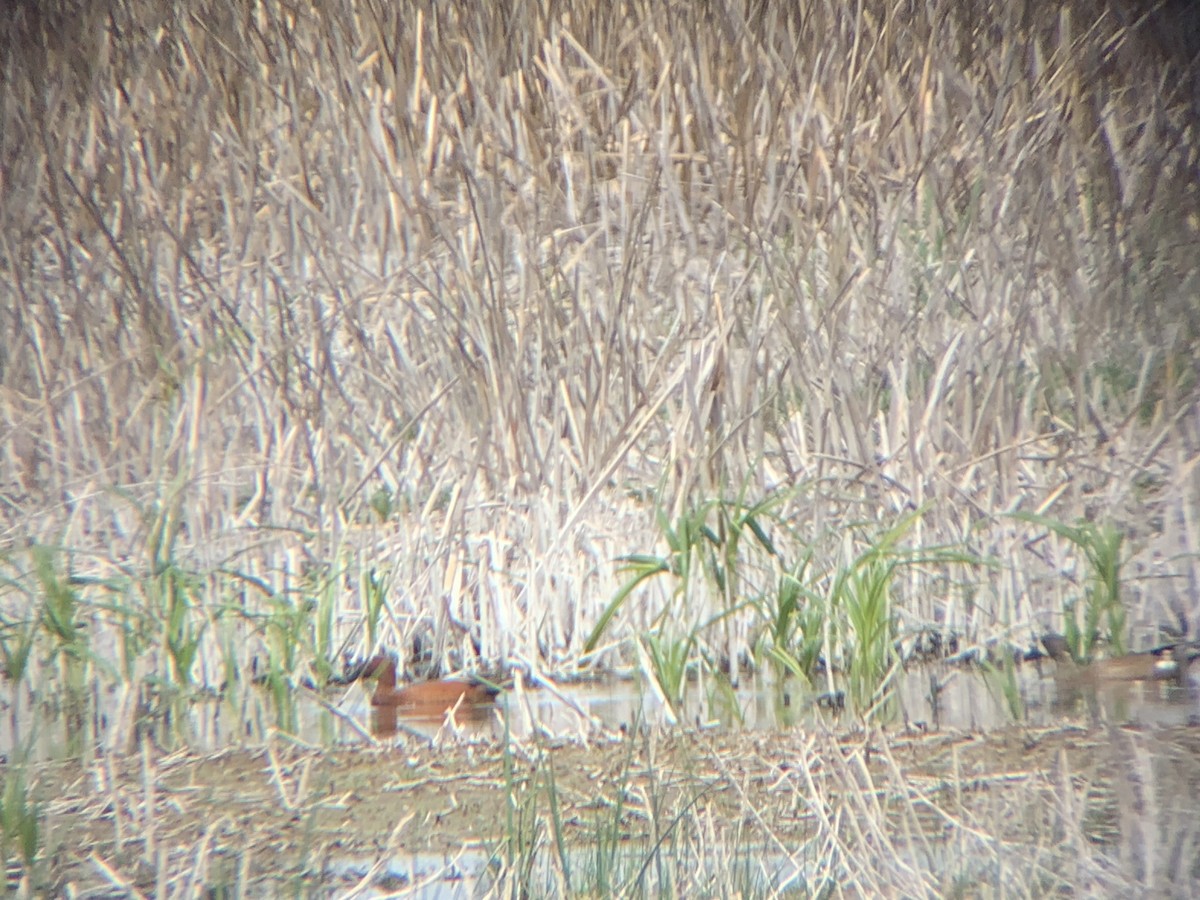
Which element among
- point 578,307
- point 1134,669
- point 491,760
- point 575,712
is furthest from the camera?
point 578,307

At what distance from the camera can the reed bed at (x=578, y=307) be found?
2.48 metres

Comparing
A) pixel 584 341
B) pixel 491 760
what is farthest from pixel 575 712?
pixel 584 341

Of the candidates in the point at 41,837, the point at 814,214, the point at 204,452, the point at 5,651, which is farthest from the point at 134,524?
the point at 814,214

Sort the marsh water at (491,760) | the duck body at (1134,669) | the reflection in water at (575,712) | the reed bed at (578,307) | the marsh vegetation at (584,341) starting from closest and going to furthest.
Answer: the marsh water at (491,760)
the reflection in water at (575,712)
the duck body at (1134,669)
the marsh vegetation at (584,341)
the reed bed at (578,307)

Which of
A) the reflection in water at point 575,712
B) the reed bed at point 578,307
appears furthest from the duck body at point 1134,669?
the reed bed at point 578,307

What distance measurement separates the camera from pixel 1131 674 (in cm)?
219

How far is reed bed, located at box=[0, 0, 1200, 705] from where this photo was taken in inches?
97.5

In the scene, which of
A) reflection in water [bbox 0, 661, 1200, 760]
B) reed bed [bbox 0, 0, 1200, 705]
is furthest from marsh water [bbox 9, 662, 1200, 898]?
reed bed [bbox 0, 0, 1200, 705]

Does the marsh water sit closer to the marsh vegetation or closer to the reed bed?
the marsh vegetation

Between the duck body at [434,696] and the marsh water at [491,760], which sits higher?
the duck body at [434,696]

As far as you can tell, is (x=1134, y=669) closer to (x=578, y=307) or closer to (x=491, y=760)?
(x=491, y=760)

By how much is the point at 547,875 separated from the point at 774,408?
4.75ft

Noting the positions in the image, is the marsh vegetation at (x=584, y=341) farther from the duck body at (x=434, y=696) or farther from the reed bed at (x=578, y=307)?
the duck body at (x=434, y=696)

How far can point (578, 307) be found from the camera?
2637 millimetres
